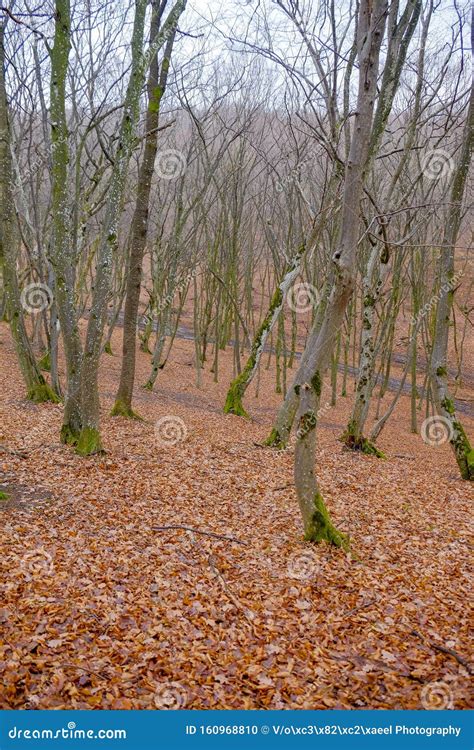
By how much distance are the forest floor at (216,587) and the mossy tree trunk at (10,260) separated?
2758 mm

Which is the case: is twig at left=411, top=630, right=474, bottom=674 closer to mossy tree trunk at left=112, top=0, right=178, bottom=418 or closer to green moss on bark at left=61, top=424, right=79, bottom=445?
green moss on bark at left=61, top=424, right=79, bottom=445

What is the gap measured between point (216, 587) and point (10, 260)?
8.10 m

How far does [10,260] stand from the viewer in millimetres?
10477

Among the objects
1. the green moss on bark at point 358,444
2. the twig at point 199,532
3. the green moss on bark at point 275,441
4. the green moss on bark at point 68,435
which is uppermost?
the green moss on bark at point 68,435

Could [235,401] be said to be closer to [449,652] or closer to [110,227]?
[110,227]

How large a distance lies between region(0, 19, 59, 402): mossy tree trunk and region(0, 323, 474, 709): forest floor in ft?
9.05

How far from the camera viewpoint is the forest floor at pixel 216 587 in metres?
3.68

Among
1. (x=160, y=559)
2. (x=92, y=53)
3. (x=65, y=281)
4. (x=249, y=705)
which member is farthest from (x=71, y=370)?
(x=92, y=53)

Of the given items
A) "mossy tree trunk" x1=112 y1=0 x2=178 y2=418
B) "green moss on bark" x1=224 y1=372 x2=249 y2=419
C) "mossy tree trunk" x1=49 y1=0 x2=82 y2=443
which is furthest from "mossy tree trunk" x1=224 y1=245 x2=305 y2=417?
"mossy tree trunk" x1=49 y1=0 x2=82 y2=443

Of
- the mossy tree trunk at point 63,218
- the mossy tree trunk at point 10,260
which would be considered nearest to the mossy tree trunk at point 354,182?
the mossy tree trunk at point 63,218

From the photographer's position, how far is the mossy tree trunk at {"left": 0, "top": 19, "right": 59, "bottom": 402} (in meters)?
9.39

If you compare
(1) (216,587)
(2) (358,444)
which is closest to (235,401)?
(2) (358,444)

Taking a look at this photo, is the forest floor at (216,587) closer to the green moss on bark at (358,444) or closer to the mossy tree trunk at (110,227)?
the mossy tree trunk at (110,227)

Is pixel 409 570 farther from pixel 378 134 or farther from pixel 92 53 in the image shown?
pixel 92 53
